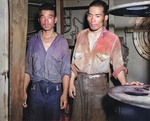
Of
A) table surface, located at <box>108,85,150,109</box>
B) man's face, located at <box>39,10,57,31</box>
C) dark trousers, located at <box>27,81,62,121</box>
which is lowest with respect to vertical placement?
dark trousers, located at <box>27,81,62,121</box>

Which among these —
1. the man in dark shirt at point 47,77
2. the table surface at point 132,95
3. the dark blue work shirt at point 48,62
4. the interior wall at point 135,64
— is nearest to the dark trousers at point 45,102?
the man in dark shirt at point 47,77

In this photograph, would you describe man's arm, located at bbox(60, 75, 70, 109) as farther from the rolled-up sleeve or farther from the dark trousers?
the rolled-up sleeve

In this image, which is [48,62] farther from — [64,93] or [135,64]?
[135,64]

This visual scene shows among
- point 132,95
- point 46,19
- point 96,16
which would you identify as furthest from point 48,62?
point 132,95

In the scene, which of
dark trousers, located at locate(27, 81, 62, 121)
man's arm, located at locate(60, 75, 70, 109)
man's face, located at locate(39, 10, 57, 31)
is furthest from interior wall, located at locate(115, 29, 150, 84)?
dark trousers, located at locate(27, 81, 62, 121)

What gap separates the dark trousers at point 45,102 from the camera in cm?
263

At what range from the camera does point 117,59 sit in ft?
9.48

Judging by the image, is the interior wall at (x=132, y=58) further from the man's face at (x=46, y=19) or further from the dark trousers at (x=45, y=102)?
the dark trousers at (x=45, y=102)

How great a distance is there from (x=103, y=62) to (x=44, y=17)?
115 cm

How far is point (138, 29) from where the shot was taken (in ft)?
14.8

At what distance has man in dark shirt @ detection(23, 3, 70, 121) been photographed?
264 cm

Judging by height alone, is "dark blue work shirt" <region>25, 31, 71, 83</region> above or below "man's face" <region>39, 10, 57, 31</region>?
below

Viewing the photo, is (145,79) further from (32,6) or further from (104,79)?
(32,6)

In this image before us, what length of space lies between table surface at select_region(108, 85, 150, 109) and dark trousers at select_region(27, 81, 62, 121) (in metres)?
0.96
